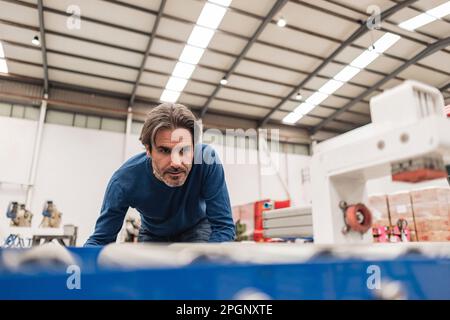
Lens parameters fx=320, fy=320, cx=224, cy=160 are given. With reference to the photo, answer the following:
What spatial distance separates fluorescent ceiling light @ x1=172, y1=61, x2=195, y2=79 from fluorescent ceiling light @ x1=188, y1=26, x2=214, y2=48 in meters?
0.51

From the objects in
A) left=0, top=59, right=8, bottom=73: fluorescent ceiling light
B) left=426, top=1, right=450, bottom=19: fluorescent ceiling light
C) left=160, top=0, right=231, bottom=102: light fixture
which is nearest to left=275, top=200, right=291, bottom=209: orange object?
left=160, top=0, right=231, bottom=102: light fixture

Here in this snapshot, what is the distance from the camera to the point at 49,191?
5824 millimetres

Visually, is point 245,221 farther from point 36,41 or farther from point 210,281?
point 210,281

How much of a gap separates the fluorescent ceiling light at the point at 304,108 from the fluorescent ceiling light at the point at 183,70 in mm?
2618

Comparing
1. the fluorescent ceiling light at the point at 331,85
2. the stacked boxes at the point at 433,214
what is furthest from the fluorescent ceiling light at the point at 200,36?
the stacked boxes at the point at 433,214

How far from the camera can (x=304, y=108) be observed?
7387 millimetres

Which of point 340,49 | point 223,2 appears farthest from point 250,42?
point 340,49

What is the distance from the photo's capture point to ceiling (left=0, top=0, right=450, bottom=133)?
17.1 feet

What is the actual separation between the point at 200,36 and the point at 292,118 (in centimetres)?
296

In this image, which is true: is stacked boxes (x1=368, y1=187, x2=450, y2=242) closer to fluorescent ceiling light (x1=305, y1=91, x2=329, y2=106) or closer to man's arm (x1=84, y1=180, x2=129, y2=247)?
man's arm (x1=84, y1=180, x2=129, y2=247)

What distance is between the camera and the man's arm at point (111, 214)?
107 cm

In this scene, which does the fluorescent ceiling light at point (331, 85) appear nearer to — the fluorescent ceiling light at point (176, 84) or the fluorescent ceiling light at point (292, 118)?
the fluorescent ceiling light at point (292, 118)
